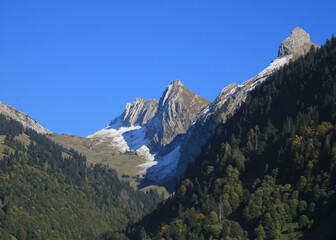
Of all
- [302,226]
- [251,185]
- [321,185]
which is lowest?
[302,226]

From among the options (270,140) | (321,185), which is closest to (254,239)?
(321,185)

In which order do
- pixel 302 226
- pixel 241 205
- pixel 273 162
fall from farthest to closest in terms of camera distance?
pixel 273 162
pixel 241 205
pixel 302 226

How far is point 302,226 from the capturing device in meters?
134

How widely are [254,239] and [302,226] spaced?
13.6 metres

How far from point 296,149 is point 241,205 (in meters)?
26.1

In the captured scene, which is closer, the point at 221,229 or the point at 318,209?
the point at 318,209

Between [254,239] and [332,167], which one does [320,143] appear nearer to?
[332,167]

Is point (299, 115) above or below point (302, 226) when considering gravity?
above

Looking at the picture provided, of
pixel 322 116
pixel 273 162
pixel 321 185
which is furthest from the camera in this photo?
pixel 322 116

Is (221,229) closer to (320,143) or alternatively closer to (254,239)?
(254,239)

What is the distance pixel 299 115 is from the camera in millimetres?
194500

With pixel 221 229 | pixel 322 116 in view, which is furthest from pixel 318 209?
pixel 322 116

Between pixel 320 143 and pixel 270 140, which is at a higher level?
pixel 270 140

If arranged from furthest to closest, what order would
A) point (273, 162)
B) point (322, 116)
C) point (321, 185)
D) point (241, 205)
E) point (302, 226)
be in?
1. point (322, 116)
2. point (273, 162)
3. point (241, 205)
4. point (321, 185)
5. point (302, 226)
